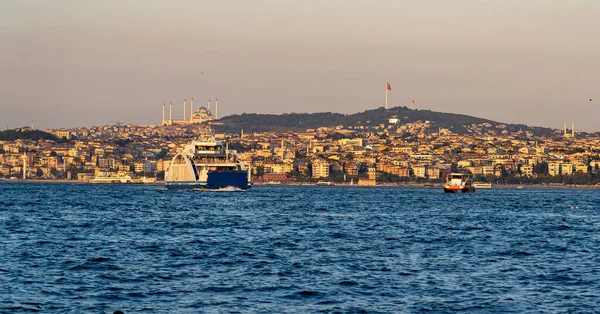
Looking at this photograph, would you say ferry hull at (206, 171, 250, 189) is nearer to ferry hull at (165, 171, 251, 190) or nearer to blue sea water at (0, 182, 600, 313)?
ferry hull at (165, 171, 251, 190)

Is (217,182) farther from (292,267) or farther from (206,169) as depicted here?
(292,267)

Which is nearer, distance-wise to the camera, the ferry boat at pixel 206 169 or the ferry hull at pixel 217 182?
the ferry hull at pixel 217 182

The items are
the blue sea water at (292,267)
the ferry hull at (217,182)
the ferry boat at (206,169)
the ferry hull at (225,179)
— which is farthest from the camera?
the ferry boat at (206,169)

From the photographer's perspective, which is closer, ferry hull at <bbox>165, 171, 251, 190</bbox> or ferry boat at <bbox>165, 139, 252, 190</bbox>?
ferry hull at <bbox>165, 171, 251, 190</bbox>

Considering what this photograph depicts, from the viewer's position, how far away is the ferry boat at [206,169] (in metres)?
104

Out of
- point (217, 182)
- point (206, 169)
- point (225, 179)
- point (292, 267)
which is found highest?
point (206, 169)

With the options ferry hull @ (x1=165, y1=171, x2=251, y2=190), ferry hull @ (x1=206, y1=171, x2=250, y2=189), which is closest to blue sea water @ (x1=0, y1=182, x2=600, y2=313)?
ferry hull @ (x1=206, y1=171, x2=250, y2=189)

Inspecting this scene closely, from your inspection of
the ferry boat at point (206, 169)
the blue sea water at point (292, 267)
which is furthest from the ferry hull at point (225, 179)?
the blue sea water at point (292, 267)

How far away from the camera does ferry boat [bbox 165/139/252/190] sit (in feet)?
342

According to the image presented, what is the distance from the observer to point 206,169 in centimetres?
10612

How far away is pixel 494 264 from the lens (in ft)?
97.7

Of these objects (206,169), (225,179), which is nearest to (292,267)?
(225,179)

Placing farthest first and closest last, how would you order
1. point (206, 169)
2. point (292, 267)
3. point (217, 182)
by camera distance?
point (206, 169) < point (217, 182) < point (292, 267)

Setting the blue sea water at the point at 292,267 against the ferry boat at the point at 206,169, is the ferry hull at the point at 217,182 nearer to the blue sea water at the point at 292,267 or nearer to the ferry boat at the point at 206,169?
the ferry boat at the point at 206,169
